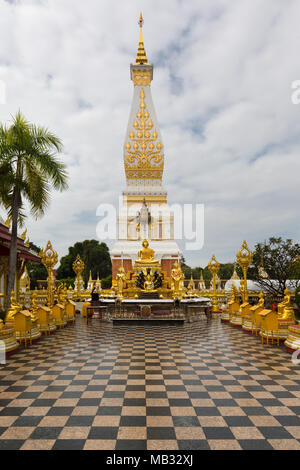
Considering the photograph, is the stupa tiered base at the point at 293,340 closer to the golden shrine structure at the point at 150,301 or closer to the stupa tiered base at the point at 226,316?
the golden shrine structure at the point at 150,301

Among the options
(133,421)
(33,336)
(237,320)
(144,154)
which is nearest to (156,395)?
(133,421)

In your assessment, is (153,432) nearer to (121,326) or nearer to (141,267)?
(121,326)

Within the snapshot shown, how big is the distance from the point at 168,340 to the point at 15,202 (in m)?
6.23

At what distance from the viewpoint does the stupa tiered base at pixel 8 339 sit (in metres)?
8.12

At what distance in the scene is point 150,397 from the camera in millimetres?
5180

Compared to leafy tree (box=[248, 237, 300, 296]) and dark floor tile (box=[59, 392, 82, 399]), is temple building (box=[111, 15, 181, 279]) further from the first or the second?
dark floor tile (box=[59, 392, 82, 399])

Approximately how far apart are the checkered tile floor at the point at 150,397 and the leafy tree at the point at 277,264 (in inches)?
491

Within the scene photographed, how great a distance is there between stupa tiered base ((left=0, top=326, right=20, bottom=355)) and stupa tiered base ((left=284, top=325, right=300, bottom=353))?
643 cm

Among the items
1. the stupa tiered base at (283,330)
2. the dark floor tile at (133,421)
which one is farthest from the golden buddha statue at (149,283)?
the dark floor tile at (133,421)

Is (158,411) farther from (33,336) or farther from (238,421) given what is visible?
(33,336)

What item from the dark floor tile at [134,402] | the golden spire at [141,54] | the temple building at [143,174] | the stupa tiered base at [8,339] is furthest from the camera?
the golden spire at [141,54]

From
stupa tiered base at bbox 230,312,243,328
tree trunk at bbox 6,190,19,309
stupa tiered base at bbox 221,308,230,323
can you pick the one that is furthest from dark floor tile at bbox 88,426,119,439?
stupa tiered base at bbox 221,308,230,323

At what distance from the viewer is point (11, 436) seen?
392 cm
